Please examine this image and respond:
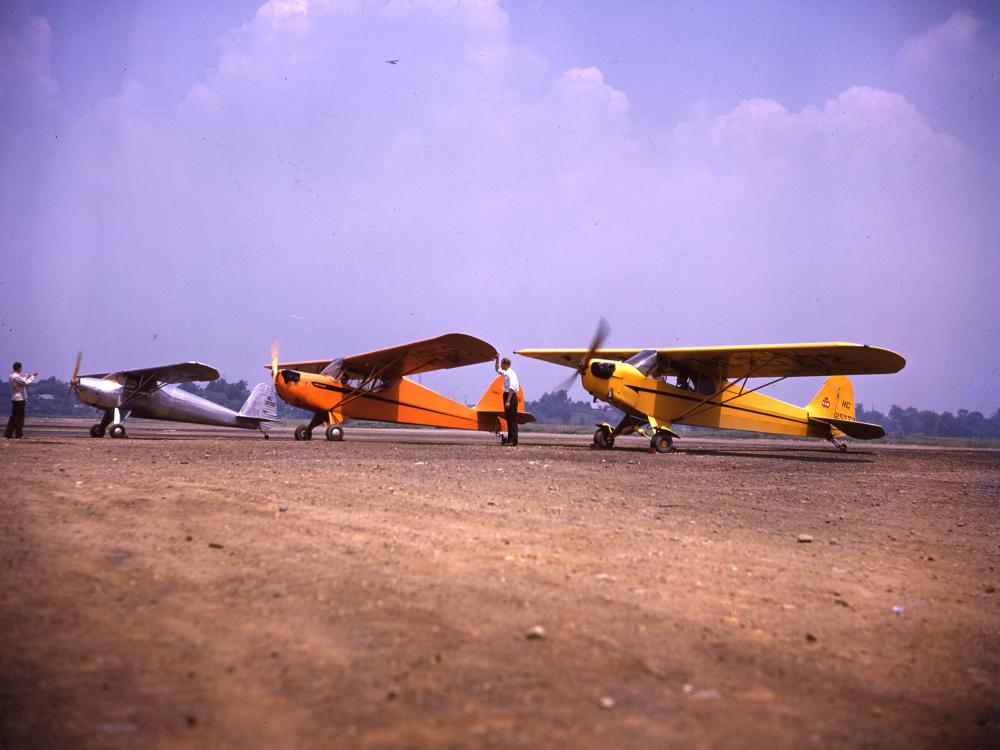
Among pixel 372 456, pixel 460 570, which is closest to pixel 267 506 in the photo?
pixel 460 570

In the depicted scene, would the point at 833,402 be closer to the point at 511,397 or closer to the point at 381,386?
the point at 511,397

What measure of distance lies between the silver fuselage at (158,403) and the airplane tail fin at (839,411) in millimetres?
18832

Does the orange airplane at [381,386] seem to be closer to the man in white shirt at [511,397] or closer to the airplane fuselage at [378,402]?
the airplane fuselage at [378,402]

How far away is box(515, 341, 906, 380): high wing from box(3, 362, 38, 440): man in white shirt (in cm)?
1317

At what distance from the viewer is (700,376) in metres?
17.5

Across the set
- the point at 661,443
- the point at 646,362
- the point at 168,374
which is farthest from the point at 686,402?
the point at 168,374

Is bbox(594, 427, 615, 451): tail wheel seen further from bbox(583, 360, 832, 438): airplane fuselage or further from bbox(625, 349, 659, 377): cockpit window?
bbox(625, 349, 659, 377): cockpit window

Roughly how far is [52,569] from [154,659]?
1.57 meters

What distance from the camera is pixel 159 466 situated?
8.34 meters

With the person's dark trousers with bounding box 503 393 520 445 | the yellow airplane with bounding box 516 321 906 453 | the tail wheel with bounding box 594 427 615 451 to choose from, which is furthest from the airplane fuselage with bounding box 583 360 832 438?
the person's dark trousers with bounding box 503 393 520 445

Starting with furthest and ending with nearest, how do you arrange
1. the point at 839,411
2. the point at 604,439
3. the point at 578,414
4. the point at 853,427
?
the point at 578,414
the point at 839,411
the point at 853,427
the point at 604,439

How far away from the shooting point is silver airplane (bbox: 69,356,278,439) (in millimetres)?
17828

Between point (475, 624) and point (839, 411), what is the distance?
21114 millimetres

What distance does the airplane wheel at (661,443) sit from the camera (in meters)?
15.5
